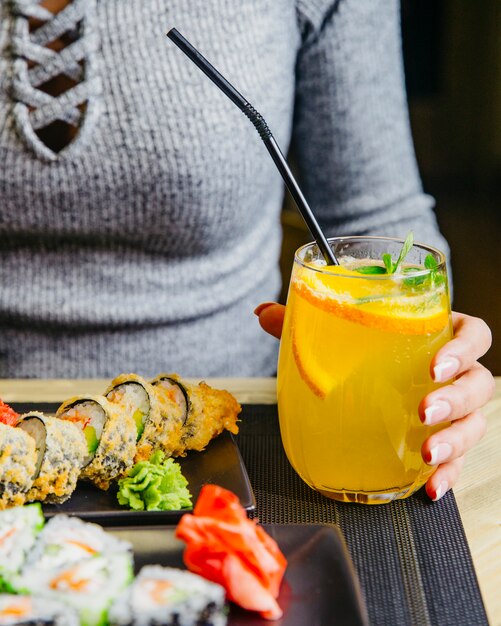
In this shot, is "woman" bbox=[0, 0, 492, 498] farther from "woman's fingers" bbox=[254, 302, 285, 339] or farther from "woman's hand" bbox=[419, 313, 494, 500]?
"woman's hand" bbox=[419, 313, 494, 500]

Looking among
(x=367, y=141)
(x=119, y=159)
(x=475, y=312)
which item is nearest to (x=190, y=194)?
(x=119, y=159)

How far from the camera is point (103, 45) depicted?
49.6 inches

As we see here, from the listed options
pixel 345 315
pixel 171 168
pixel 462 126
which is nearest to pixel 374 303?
pixel 345 315

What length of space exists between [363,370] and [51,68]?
803mm

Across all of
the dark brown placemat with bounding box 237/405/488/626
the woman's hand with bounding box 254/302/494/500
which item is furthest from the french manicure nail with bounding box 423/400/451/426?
the dark brown placemat with bounding box 237/405/488/626

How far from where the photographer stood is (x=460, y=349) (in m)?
0.77

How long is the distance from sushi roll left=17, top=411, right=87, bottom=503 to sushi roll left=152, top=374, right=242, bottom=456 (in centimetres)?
12

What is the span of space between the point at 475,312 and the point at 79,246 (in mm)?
1852

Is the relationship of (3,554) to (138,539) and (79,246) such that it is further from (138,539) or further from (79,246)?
(79,246)

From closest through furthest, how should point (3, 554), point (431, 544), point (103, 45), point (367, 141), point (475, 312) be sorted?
point (3, 554), point (431, 544), point (103, 45), point (367, 141), point (475, 312)

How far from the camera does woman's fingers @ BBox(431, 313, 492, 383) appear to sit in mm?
736

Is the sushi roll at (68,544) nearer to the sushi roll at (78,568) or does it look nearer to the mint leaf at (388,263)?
the sushi roll at (78,568)

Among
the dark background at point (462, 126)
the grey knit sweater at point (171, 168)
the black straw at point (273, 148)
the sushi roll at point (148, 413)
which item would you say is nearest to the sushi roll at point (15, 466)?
the sushi roll at point (148, 413)

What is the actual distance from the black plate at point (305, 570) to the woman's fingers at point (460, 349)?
0.61 feet
